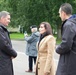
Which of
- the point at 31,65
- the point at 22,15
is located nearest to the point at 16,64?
the point at 31,65

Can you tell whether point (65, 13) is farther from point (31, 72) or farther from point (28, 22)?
point (28, 22)

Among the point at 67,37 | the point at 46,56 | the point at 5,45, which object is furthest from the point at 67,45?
the point at 46,56

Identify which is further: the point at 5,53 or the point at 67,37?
the point at 5,53

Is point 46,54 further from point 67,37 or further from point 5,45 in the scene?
point 67,37

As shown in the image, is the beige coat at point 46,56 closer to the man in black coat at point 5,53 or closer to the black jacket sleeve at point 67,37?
the man in black coat at point 5,53

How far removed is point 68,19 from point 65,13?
126mm

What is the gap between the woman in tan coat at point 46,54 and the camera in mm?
7227

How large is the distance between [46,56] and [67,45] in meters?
1.89

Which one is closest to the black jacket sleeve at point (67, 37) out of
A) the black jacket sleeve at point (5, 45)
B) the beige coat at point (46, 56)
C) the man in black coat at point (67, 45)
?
the man in black coat at point (67, 45)

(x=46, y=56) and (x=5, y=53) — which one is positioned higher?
(x=5, y=53)

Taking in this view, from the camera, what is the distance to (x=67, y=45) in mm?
5555

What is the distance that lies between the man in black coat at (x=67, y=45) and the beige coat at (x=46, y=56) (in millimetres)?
1442

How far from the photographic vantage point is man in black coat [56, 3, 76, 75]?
218 inches

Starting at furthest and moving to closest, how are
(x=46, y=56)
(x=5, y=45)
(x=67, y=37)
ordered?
1. (x=46, y=56)
2. (x=5, y=45)
3. (x=67, y=37)
